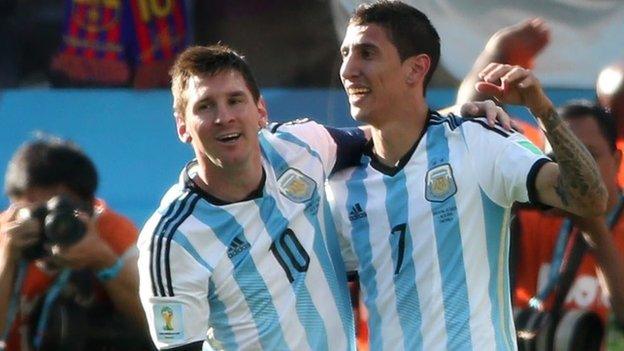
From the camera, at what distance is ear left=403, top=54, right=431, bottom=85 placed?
4484mm

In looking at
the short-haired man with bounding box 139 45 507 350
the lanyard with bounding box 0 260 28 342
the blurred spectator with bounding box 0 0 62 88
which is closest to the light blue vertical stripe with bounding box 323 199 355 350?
the short-haired man with bounding box 139 45 507 350

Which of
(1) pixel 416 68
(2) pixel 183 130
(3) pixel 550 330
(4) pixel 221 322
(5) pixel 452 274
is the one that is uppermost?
(1) pixel 416 68

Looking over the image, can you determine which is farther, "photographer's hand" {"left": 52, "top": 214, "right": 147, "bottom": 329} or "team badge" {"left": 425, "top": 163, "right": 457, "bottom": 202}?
"photographer's hand" {"left": 52, "top": 214, "right": 147, "bottom": 329}

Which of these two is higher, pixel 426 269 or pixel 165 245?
pixel 165 245

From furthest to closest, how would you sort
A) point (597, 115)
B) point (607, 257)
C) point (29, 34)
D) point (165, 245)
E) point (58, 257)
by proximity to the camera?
1. point (29, 34)
2. point (597, 115)
3. point (607, 257)
4. point (58, 257)
5. point (165, 245)

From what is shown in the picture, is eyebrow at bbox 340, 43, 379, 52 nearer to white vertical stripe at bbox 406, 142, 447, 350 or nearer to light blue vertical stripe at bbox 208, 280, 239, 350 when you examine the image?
white vertical stripe at bbox 406, 142, 447, 350

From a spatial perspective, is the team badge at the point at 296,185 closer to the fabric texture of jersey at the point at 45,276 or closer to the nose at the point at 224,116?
the nose at the point at 224,116

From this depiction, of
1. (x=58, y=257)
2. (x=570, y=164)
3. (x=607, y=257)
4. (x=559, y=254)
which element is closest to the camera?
(x=570, y=164)

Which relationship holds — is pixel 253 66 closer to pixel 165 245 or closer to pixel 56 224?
pixel 56 224

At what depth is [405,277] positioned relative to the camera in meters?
4.35

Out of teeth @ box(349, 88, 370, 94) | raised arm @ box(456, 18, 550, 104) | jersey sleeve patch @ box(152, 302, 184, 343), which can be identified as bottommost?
jersey sleeve patch @ box(152, 302, 184, 343)

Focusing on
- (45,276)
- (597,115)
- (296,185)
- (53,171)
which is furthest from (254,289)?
(597,115)

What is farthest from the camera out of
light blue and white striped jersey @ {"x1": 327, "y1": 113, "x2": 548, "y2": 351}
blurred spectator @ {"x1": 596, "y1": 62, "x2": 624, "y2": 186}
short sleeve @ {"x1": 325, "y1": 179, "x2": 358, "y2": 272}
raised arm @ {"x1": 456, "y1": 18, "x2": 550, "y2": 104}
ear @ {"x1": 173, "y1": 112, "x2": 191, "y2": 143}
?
raised arm @ {"x1": 456, "y1": 18, "x2": 550, "y2": 104}

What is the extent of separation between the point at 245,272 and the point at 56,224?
648mm
